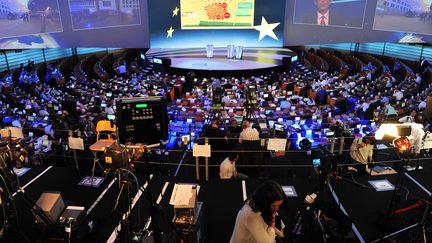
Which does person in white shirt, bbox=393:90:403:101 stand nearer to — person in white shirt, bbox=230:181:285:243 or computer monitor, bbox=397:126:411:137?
computer monitor, bbox=397:126:411:137

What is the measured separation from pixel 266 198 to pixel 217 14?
1808 cm

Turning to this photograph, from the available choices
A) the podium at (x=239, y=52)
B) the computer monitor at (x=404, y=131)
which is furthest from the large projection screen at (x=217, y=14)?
the computer monitor at (x=404, y=131)

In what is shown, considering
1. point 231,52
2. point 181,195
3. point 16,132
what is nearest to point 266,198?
point 181,195

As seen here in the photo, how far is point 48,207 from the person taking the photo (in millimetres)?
3574

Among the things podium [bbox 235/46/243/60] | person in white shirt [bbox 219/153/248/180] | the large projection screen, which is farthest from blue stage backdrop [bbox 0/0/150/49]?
person in white shirt [bbox 219/153/248/180]

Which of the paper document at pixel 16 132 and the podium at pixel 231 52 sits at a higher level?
the paper document at pixel 16 132

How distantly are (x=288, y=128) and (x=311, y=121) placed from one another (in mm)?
686

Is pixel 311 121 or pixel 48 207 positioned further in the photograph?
pixel 311 121

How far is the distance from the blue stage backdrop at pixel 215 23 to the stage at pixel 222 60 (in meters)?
0.50

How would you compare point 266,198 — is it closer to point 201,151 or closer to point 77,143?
point 201,151

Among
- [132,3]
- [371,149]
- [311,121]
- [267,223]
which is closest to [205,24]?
[132,3]

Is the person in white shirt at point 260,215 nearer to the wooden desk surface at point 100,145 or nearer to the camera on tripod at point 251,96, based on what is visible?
the wooden desk surface at point 100,145

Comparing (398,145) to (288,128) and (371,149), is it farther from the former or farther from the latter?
(288,128)

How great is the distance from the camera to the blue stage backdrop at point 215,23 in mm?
18766
